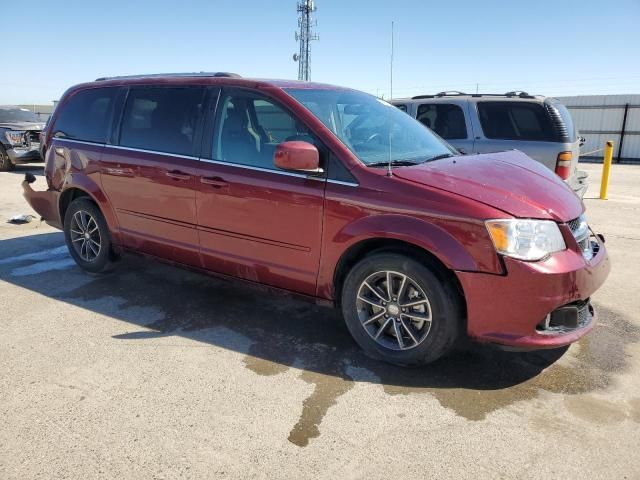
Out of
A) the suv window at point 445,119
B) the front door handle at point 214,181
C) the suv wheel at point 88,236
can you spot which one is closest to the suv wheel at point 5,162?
the suv wheel at point 88,236

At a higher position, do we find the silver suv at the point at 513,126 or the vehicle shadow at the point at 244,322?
the silver suv at the point at 513,126

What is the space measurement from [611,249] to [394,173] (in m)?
4.32

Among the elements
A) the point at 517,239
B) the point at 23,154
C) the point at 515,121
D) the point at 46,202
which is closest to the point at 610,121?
the point at 515,121

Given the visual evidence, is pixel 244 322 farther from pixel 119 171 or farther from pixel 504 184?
pixel 504 184

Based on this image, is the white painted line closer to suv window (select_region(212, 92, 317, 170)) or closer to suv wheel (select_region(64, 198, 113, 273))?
suv wheel (select_region(64, 198, 113, 273))

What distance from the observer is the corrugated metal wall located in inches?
823

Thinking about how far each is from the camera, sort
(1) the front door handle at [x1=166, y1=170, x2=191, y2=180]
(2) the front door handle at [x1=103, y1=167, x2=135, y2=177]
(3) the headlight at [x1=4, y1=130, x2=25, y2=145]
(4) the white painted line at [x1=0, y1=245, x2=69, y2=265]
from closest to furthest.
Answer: (1) the front door handle at [x1=166, y1=170, x2=191, y2=180] → (2) the front door handle at [x1=103, y1=167, x2=135, y2=177] → (4) the white painted line at [x1=0, y1=245, x2=69, y2=265] → (3) the headlight at [x1=4, y1=130, x2=25, y2=145]

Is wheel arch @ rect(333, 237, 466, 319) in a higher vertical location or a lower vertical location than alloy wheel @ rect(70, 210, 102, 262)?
higher

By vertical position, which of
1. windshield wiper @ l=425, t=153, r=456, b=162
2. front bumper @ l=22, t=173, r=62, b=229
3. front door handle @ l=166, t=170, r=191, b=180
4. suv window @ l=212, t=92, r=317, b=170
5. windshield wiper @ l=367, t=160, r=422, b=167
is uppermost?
suv window @ l=212, t=92, r=317, b=170

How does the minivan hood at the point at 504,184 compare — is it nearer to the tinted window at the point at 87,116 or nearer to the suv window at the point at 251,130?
the suv window at the point at 251,130

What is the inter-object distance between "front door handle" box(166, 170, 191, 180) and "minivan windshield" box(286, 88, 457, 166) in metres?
1.04

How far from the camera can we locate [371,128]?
150 inches

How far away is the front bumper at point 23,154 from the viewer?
13352 mm

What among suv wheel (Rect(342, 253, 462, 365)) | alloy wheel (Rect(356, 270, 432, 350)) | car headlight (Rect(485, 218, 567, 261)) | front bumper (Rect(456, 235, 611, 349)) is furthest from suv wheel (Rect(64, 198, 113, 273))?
car headlight (Rect(485, 218, 567, 261))
